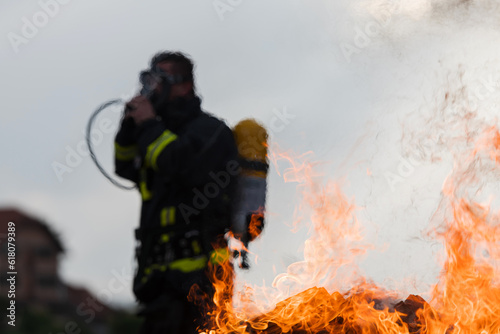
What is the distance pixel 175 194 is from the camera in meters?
5.16

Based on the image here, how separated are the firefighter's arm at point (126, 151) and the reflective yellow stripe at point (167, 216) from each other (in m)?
0.51

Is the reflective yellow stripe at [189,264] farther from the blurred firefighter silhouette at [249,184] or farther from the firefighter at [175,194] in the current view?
the blurred firefighter silhouette at [249,184]

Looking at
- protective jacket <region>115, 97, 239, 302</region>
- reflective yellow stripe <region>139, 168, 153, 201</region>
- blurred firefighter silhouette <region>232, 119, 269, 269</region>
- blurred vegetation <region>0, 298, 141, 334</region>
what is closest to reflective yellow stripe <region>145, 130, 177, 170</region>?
protective jacket <region>115, 97, 239, 302</region>

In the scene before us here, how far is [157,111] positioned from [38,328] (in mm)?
7699

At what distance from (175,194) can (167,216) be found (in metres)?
0.19

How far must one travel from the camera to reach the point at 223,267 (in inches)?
203

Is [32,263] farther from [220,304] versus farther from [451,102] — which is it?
[451,102]

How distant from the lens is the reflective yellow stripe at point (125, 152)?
17.7ft

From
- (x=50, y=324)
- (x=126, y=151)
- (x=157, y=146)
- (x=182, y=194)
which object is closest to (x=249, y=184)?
(x=182, y=194)

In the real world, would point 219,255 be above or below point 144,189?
below

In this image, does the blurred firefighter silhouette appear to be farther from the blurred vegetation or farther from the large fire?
the blurred vegetation

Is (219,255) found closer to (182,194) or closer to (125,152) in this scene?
(182,194)

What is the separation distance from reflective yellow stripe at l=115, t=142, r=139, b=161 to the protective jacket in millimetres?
120

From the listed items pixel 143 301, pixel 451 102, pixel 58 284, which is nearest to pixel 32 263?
pixel 58 284
